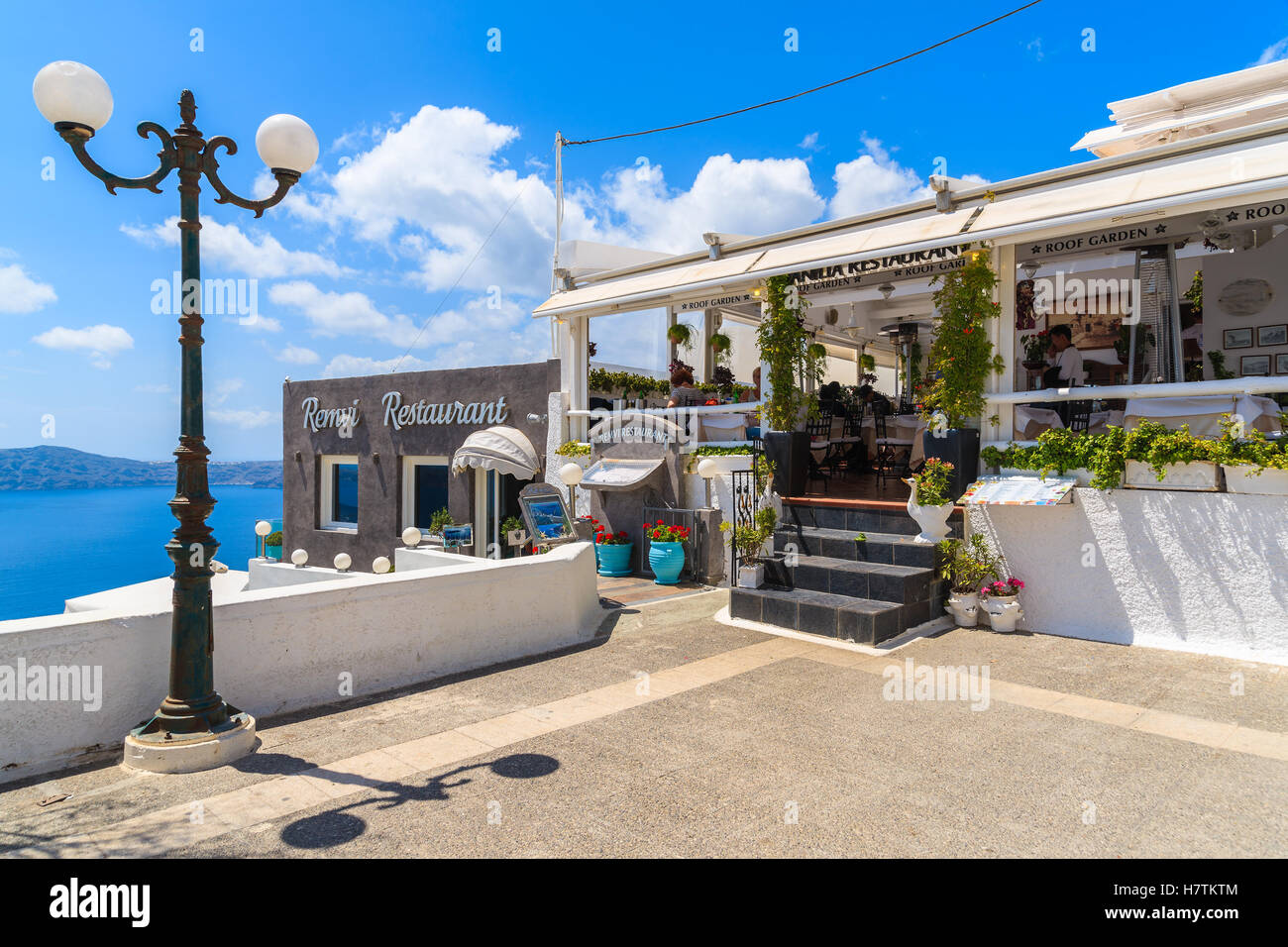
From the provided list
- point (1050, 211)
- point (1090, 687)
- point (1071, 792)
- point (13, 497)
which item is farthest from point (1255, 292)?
point (13, 497)

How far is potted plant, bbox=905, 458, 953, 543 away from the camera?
7.15 metres

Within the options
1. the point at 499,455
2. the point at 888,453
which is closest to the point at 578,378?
the point at 499,455

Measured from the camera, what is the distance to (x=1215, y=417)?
636 centimetres

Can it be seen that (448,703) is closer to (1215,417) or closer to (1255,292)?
(1215,417)

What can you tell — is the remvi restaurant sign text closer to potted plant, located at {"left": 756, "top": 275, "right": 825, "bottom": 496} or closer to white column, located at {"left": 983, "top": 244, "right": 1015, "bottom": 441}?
potted plant, located at {"left": 756, "top": 275, "right": 825, "bottom": 496}

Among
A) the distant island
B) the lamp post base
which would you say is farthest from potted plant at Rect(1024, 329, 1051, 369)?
the distant island

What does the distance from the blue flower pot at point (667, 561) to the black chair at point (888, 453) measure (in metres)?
2.85

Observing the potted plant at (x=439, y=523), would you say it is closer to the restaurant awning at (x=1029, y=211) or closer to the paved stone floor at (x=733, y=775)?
the restaurant awning at (x=1029, y=211)

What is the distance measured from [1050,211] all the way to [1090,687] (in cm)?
404

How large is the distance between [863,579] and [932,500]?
1.00 m

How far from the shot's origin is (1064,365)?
31.0ft

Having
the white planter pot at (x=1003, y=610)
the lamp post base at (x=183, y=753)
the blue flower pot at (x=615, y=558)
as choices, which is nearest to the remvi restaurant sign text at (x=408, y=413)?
the blue flower pot at (x=615, y=558)

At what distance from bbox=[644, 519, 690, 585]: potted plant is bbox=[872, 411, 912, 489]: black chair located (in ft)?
9.10

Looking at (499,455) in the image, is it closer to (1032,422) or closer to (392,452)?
(392,452)
